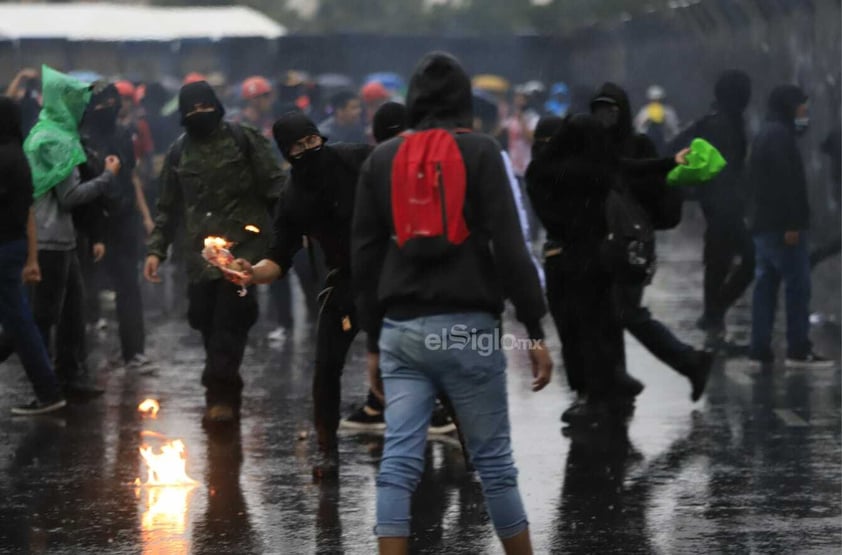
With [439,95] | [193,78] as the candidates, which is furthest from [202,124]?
[193,78]

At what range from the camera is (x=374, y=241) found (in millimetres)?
6117

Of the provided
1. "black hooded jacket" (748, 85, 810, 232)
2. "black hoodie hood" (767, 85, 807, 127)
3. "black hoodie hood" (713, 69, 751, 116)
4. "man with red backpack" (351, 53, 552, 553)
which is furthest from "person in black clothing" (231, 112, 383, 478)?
"black hoodie hood" (713, 69, 751, 116)

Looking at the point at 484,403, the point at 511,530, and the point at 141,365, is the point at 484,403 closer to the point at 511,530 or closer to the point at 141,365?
the point at 511,530

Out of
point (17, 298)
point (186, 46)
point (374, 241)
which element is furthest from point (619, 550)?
point (186, 46)

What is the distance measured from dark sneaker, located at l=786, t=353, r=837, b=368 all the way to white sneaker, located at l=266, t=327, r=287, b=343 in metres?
3.93

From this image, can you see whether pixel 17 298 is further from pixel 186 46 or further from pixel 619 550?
pixel 186 46

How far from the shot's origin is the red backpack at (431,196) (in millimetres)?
5852

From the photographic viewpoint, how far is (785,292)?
→ 12.6m

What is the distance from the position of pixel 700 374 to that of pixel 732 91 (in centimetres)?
364

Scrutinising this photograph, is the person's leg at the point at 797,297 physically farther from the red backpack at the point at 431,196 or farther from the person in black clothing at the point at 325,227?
the red backpack at the point at 431,196

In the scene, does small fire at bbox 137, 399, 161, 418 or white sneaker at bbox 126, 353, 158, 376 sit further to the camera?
white sneaker at bbox 126, 353, 158, 376

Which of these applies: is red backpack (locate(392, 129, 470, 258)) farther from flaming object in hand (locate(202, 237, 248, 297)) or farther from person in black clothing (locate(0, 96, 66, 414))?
person in black clothing (locate(0, 96, 66, 414))

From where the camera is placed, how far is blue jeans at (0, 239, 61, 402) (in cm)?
1017

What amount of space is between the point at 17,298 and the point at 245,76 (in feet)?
88.1
